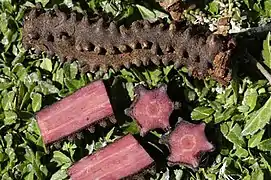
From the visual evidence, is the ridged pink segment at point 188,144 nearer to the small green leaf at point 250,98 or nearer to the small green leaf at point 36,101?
the small green leaf at point 250,98

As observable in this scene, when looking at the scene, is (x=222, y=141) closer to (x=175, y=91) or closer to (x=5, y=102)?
(x=175, y=91)

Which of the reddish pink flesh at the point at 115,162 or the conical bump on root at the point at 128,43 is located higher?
the conical bump on root at the point at 128,43

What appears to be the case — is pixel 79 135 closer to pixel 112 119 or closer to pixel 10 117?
pixel 112 119

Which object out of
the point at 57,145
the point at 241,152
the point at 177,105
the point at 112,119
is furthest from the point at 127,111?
the point at 241,152

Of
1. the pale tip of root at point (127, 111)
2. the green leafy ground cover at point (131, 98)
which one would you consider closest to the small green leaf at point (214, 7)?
the green leafy ground cover at point (131, 98)

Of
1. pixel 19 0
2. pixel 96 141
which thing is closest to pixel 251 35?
pixel 96 141

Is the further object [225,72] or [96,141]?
[96,141]

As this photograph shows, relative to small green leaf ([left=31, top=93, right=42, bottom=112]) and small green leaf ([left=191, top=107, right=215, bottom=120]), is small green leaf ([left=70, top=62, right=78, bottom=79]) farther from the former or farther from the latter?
small green leaf ([left=191, top=107, right=215, bottom=120])
